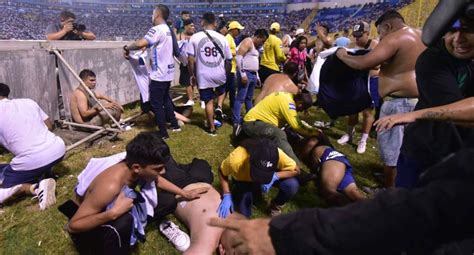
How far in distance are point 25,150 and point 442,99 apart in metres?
3.38

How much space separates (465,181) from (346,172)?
2.79 metres

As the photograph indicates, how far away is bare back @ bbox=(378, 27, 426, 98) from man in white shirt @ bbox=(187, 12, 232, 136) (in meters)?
2.74

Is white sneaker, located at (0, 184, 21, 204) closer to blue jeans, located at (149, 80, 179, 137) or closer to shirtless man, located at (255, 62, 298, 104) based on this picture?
blue jeans, located at (149, 80, 179, 137)

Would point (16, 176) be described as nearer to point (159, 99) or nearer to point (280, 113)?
point (159, 99)

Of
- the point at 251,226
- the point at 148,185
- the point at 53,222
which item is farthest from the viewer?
the point at 53,222

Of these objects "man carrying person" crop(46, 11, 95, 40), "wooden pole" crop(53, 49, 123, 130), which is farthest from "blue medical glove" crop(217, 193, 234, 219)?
"man carrying person" crop(46, 11, 95, 40)

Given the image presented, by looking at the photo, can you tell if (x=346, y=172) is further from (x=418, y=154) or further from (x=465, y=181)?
(x=465, y=181)

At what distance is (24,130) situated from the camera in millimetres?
3055

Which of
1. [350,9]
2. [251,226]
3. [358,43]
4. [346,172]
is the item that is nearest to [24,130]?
[251,226]

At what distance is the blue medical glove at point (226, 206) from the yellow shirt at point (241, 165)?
193mm

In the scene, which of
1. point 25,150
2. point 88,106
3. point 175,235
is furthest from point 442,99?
point 88,106

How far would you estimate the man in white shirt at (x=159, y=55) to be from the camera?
176 inches

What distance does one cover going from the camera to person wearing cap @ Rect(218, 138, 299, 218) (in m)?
2.75

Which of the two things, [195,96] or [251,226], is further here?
[195,96]
